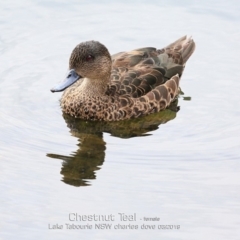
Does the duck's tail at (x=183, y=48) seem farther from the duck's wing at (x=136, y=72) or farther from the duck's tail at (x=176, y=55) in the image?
the duck's wing at (x=136, y=72)

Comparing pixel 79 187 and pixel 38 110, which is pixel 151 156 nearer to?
pixel 79 187

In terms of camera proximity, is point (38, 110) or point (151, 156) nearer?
point (151, 156)

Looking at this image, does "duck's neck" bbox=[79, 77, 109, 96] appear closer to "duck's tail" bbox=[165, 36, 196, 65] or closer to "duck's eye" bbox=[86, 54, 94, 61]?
"duck's eye" bbox=[86, 54, 94, 61]

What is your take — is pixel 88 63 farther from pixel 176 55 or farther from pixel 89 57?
pixel 176 55

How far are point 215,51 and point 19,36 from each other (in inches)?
132

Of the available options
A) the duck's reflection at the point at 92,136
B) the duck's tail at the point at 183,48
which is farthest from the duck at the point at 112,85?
the duck's tail at the point at 183,48

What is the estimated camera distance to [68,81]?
14.1 metres

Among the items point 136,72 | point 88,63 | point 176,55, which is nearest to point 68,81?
point 88,63

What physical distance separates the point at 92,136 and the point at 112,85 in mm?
1117

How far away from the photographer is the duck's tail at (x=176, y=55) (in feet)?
50.7

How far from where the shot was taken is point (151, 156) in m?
13.0

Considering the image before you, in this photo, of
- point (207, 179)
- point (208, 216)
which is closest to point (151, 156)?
point (207, 179)

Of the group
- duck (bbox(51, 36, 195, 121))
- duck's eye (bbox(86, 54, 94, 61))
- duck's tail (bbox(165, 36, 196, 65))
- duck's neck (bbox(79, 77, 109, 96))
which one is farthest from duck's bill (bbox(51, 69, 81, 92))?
duck's tail (bbox(165, 36, 196, 65))

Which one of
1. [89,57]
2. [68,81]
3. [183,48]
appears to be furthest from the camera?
[183,48]
